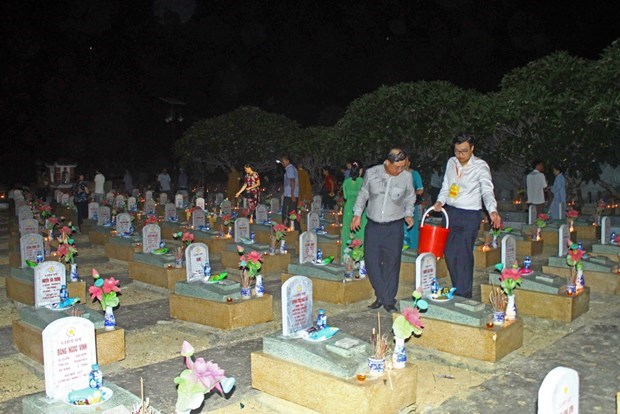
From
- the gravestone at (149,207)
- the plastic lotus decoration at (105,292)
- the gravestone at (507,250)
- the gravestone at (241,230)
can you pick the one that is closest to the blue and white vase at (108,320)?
the plastic lotus decoration at (105,292)

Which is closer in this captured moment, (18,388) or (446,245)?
(18,388)

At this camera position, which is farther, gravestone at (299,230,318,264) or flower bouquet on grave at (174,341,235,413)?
gravestone at (299,230,318,264)

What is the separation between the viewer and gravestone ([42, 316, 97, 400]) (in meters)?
4.86

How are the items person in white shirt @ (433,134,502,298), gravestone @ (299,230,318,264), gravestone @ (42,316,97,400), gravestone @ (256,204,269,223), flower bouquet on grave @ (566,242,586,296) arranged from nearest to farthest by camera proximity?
gravestone @ (42,316,97,400)
person in white shirt @ (433,134,502,298)
flower bouquet on grave @ (566,242,586,296)
gravestone @ (299,230,318,264)
gravestone @ (256,204,269,223)

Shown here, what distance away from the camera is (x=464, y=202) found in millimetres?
7895

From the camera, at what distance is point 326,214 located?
63.9 feet

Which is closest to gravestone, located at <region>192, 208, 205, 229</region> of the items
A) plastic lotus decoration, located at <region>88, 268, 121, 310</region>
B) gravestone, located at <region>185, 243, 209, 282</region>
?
gravestone, located at <region>185, 243, 209, 282</region>

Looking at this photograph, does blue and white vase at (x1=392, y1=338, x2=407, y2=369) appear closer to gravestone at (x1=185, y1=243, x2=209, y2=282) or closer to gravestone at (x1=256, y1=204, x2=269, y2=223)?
gravestone at (x1=185, y1=243, x2=209, y2=282)

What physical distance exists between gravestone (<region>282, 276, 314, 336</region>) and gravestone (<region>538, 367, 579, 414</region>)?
9.65 feet

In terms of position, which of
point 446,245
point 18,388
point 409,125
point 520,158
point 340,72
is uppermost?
point 340,72

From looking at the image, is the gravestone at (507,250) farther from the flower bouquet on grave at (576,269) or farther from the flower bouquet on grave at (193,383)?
the flower bouquet on grave at (193,383)

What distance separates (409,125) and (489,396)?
17.6m

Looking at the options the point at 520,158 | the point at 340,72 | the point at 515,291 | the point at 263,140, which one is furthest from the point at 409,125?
the point at 340,72

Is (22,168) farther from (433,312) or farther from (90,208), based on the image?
(433,312)
